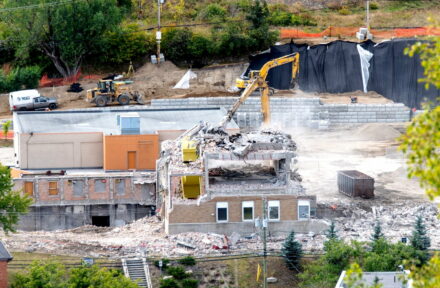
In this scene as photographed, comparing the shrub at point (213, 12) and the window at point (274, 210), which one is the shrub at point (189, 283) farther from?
the shrub at point (213, 12)

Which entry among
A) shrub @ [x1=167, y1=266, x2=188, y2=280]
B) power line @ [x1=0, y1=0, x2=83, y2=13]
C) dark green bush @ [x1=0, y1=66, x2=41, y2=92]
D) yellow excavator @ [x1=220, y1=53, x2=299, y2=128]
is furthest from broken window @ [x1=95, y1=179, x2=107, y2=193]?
power line @ [x1=0, y1=0, x2=83, y2=13]

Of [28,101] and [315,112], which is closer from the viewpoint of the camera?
[315,112]

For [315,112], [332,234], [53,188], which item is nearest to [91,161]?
[53,188]

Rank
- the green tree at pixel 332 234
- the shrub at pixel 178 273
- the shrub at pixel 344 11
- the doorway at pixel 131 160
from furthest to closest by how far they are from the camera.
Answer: the shrub at pixel 344 11 < the doorway at pixel 131 160 < the green tree at pixel 332 234 < the shrub at pixel 178 273

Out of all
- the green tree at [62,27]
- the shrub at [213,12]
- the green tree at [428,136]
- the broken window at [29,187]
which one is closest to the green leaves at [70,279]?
the broken window at [29,187]

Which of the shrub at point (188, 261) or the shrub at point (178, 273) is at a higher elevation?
the shrub at point (188, 261)

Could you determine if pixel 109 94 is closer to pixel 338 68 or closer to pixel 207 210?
pixel 338 68

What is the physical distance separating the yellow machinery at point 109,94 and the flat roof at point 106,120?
6458 mm

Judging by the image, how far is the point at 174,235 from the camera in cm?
3888

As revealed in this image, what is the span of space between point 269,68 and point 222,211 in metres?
24.3

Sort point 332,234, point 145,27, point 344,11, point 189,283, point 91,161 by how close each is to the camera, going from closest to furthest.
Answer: point 189,283 → point 332,234 → point 91,161 → point 145,27 → point 344,11

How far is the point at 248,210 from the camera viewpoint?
1542 inches

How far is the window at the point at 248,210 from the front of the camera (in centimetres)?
3909

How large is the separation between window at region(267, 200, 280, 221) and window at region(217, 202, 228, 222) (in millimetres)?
1736
